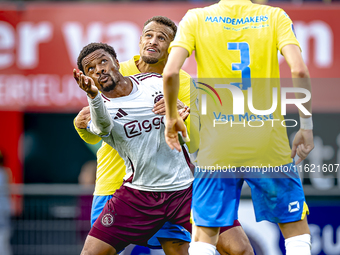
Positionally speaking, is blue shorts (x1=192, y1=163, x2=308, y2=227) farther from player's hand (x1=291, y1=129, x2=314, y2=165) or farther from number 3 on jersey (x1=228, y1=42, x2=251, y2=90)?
number 3 on jersey (x1=228, y1=42, x2=251, y2=90)

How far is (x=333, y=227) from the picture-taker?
272 inches

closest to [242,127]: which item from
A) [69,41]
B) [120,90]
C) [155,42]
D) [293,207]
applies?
[293,207]

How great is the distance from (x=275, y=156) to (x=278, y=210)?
14.4 inches

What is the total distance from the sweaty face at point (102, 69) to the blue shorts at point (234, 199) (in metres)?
1.17

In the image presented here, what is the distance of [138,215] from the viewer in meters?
3.95

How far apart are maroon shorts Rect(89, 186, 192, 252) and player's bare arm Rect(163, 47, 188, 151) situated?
2.87 feet

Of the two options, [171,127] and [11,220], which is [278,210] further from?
[11,220]

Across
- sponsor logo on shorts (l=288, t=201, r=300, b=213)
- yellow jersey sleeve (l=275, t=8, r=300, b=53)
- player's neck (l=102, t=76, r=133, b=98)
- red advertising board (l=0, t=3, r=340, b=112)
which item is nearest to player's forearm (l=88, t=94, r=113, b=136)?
player's neck (l=102, t=76, r=133, b=98)


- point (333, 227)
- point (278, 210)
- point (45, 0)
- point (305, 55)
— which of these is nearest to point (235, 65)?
point (278, 210)

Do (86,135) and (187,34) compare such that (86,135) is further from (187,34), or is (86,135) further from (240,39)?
(240,39)

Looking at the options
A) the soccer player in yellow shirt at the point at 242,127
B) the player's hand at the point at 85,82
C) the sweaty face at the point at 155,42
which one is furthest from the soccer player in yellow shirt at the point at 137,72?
the soccer player in yellow shirt at the point at 242,127

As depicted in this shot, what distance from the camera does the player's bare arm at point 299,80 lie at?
3127 millimetres

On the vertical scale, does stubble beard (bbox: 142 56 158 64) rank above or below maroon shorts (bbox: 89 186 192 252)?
above

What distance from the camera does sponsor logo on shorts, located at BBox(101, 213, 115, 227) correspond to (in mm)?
3900
